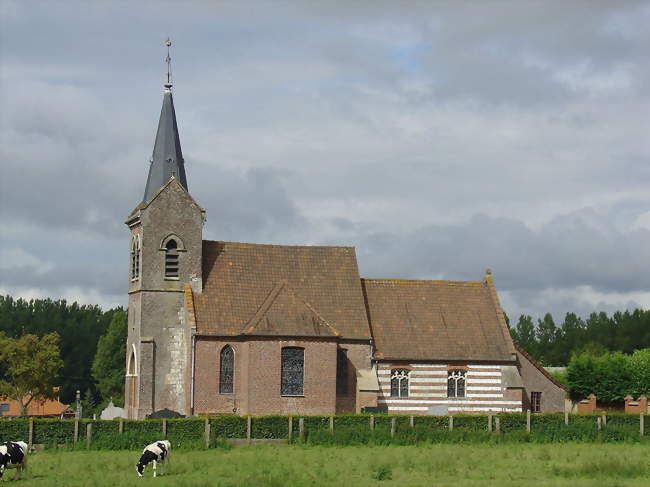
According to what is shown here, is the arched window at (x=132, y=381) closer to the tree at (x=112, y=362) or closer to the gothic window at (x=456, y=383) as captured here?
the gothic window at (x=456, y=383)

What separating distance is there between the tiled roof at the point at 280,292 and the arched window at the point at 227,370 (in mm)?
1068

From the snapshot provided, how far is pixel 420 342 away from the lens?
55719 mm

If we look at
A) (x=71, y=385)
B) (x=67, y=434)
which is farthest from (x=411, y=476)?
(x=71, y=385)

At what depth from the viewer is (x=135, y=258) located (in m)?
54.9

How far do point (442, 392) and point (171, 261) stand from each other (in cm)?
1614

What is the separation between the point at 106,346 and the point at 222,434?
63.5 metres

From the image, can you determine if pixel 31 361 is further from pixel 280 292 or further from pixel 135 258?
pixel 280 292

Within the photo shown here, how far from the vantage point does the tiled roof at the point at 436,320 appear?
182 ft

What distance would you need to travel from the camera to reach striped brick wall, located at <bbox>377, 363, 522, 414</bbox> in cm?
5453

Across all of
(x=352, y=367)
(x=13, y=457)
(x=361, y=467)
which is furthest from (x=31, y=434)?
(x=352, y=367)

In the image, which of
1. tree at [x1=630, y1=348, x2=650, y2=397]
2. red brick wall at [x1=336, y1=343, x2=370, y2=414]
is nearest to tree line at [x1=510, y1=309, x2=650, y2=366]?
tree at [x1=630, y1=348, x2=650, y2=397]

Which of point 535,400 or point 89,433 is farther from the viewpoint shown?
point 535,400

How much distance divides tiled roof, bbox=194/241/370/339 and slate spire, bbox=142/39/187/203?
160 inches

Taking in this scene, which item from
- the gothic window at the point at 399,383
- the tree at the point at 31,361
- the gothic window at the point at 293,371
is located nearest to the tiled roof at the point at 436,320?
the gothic window at the point at 399,383
